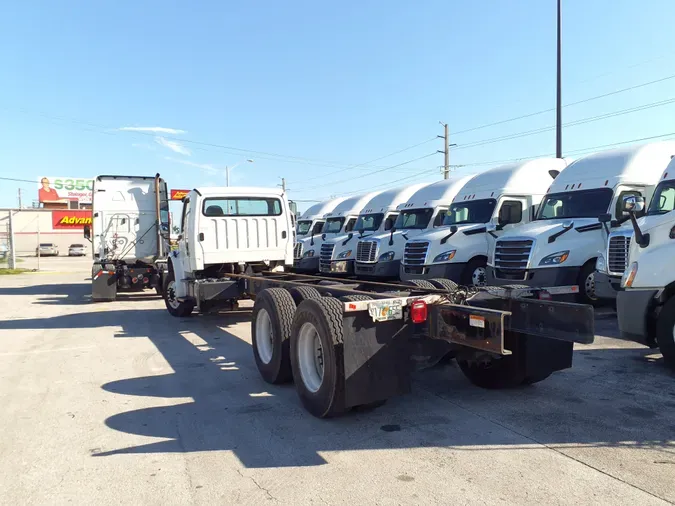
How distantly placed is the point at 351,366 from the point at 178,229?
7.62 m

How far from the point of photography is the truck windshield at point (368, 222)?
18812 millimetres

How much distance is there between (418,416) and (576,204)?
791 centimetres

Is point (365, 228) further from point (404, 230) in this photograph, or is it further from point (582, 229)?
point (582, 229)

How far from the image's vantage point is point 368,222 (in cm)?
1922

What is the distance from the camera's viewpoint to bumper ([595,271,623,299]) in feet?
28.9

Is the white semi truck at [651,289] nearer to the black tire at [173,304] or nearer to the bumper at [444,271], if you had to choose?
the bumper at [444,271]

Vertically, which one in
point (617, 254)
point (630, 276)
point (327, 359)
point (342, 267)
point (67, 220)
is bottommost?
point (327, 359)

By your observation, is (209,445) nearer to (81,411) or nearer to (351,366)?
(351,366)

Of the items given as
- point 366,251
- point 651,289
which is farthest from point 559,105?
point 651,289

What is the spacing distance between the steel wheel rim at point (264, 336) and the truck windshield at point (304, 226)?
61.3 feet

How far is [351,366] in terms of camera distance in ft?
14.6

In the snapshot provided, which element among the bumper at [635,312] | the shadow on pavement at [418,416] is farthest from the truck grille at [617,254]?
the bumper at [635,312]

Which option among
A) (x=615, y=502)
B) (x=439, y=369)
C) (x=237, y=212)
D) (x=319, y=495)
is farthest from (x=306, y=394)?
(x=237, y=212)

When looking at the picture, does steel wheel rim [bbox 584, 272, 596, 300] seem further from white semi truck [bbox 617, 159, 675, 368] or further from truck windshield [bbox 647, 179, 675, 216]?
white semi truck [bbox 617, 159, 675, 368]
